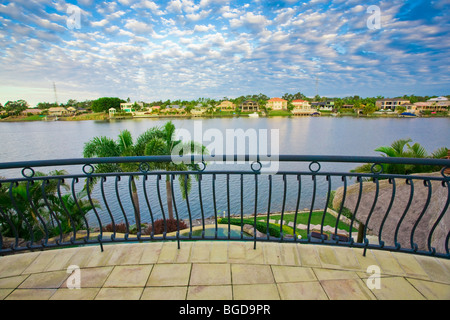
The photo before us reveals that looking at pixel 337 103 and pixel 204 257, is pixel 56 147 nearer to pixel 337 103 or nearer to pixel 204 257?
pixel 204 257

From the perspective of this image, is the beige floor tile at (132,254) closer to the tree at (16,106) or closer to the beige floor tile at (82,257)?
the beige floor tile at (82,257)

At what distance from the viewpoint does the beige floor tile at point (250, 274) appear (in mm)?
1992

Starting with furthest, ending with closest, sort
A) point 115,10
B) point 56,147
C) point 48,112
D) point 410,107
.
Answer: point 410,107 < point 48,112 < point 115,10 < point 56,147

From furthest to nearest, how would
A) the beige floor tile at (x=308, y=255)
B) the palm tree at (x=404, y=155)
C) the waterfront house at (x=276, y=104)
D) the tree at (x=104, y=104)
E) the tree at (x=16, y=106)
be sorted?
1. the waterfront house at (x=276, y=104)
2. the tree at (x=104, y=104)
3. the tree at (x=16, y=106)
4. the palm tree at (x=404, y=155)
5. the beige floor tile at (x=308, y=255)

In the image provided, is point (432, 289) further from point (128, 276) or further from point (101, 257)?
point (101, 257)

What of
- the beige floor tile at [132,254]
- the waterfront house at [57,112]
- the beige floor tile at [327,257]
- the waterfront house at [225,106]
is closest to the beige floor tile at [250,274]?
the beige floor tile at [327,257]

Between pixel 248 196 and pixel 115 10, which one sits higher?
pixel 115 10

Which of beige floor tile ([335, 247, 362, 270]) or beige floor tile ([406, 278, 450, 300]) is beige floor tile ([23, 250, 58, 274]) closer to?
beige floor tile ([335, 247, 362, 270])

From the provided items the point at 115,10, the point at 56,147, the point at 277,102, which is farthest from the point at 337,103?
the point at 56,147

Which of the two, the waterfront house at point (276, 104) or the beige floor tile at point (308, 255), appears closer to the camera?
the beige floor tile at point (308, 255)

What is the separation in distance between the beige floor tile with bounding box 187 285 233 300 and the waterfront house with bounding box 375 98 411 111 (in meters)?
104

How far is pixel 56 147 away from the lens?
36.5 m

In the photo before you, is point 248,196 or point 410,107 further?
point 410,107

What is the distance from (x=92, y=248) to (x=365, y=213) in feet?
25.2
